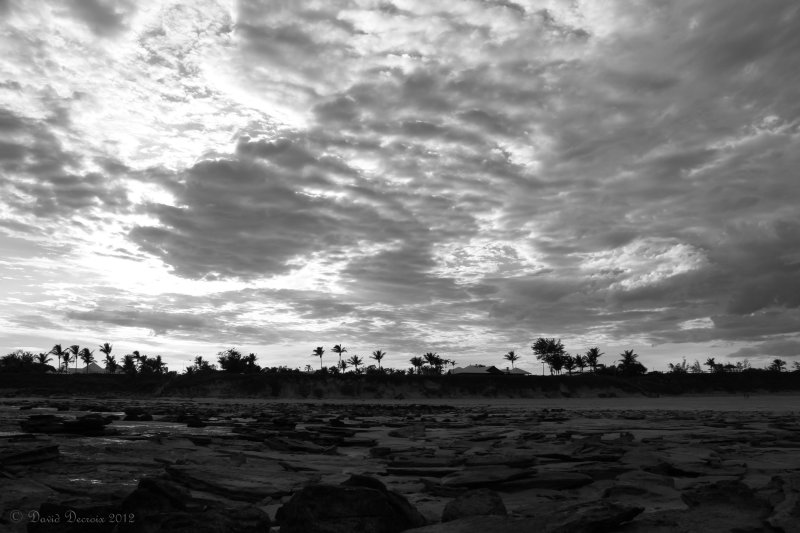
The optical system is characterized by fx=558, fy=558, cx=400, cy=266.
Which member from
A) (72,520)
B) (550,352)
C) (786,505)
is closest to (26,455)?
(72,520)

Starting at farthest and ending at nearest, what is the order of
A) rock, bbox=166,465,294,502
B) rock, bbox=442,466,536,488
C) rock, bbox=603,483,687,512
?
1. rock, bbox=442,466,536,488
2. rock, bbox=166,465,294,502
3. rock, bbox=603,483,687,512

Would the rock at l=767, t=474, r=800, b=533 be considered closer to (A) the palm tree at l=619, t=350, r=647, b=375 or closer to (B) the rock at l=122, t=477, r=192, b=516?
(B) the rock at l=122, t=477, r=192, b=516

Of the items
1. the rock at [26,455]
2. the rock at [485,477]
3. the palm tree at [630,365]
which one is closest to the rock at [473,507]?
the rock at [485,477]

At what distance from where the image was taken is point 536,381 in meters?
92.2

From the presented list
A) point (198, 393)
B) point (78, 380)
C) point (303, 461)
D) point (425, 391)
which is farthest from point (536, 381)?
point (303, 461)

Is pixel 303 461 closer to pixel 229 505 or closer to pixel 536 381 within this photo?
pixel 229 505

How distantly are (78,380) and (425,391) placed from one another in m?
56.0

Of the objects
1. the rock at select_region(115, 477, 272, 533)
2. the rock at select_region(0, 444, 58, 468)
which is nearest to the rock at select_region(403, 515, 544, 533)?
the rock at select_region(115, 477, 272, 533)

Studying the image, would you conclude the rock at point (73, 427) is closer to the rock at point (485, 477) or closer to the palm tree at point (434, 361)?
the rock at point (485, 477)

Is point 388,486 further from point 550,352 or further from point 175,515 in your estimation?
point 550,352

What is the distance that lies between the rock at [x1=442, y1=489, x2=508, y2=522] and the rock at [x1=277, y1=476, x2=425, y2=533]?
1.04 ft

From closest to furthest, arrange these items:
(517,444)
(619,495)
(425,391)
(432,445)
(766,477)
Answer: (619,495)
(766,477)
(517,444)
(432,445)
(425,391)

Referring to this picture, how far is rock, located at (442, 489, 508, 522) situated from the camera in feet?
15.8

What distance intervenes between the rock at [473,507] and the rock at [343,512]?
A: 32 cm
